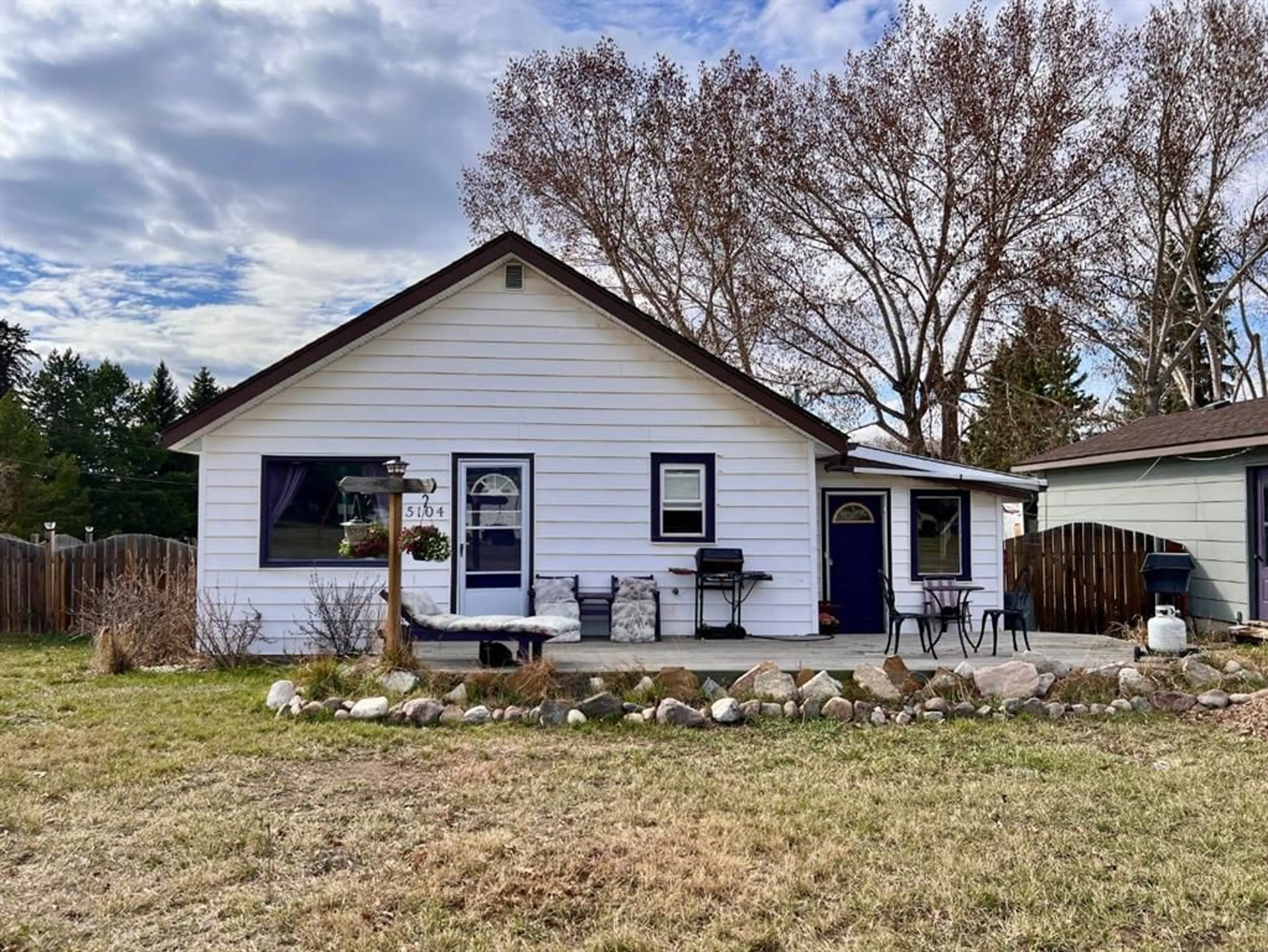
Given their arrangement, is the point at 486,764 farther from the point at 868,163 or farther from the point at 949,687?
the point at 868,163

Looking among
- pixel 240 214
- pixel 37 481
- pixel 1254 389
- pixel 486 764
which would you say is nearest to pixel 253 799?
pixel 486 764

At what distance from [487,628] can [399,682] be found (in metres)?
1.02

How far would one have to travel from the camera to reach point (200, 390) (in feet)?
154

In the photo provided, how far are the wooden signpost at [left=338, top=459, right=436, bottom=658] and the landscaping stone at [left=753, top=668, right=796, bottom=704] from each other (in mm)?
3125

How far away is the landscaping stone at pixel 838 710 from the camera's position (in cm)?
723

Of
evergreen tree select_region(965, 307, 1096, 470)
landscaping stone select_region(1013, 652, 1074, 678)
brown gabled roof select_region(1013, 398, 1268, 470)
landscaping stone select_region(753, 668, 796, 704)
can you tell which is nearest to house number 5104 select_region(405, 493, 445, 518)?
landscaping stone select_region(753, 668, 796, 704)

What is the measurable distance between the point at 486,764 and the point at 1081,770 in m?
3.77

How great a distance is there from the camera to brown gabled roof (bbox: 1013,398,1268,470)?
11953 millimetres

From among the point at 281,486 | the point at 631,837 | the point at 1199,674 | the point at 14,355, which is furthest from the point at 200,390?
the point at 631,837

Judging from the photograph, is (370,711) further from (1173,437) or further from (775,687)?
(1173,437)

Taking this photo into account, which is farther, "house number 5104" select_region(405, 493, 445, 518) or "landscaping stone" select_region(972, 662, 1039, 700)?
"house number 5104" select_region(405, 493, 445, 518)

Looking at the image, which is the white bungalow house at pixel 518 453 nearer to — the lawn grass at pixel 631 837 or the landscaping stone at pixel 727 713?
the landscaping stone at pixel 727 713

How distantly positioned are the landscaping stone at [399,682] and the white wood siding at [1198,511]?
10665 millimetres

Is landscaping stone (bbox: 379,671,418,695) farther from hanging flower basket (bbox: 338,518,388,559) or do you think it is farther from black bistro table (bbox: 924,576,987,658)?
black bistro table (bbox: 924,576,987,658)
